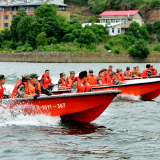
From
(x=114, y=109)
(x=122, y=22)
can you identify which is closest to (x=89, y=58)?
(x=122, y=22)

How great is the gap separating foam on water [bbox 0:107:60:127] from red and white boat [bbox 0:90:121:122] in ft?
0.66

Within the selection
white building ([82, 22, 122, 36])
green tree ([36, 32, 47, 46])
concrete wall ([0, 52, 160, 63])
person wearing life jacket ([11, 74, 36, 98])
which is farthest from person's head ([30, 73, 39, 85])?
white building ([82, 22, 122, 36])

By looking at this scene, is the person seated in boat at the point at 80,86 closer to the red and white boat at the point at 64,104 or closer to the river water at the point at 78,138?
the red and white boat at the point at 64,104

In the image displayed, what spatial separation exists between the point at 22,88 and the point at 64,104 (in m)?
1.42

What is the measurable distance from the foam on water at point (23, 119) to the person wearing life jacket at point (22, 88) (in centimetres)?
60

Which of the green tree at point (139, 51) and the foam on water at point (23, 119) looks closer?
the foam on water at point (23, 119)

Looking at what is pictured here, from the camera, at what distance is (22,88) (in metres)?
12.9

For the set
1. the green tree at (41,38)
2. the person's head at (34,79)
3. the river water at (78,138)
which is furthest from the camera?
the green tree at (41,38)

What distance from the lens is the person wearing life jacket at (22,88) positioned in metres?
12.8

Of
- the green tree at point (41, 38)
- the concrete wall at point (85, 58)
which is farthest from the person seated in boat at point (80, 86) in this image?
the green tree at point (41, 38)

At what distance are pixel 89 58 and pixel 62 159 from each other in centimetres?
6497

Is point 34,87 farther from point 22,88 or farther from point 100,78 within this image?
point 100,78

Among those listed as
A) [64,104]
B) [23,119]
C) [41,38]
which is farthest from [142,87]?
→ [41,38]

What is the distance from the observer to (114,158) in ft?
33.0
